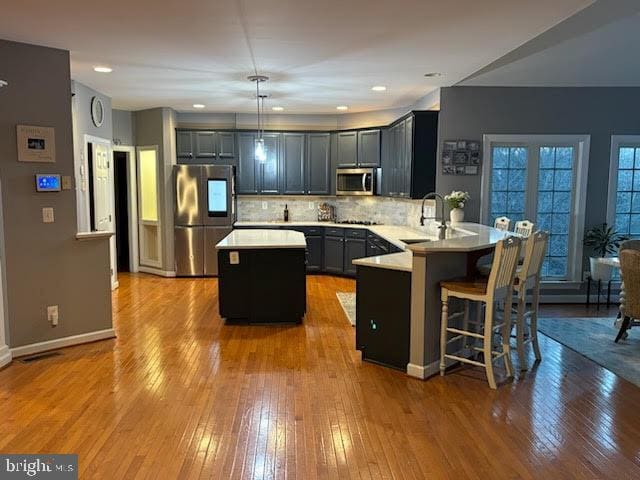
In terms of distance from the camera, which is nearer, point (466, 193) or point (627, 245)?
point (627, 245)

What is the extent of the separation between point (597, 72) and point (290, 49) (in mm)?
3465

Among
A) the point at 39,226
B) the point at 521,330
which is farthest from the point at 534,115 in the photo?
the point at 39,226

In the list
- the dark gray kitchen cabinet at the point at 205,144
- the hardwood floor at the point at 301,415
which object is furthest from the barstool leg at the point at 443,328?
the dark gray kitchen cabinet at the point at 205,144

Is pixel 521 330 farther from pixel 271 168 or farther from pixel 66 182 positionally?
pixel 271 168

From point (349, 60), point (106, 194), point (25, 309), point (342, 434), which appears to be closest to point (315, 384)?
point (342, 434)

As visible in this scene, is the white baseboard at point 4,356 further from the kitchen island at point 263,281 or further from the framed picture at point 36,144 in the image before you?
the kitchen island at point 263,281

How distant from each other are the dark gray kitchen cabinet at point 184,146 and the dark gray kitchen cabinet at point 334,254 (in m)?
2.59

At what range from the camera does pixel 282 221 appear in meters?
8.28

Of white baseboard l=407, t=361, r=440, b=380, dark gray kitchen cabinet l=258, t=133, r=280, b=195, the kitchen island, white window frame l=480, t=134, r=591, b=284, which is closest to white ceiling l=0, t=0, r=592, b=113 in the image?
white window frame l=480, t=134, r=591, b=284

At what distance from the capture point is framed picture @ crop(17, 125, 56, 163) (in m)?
4.03

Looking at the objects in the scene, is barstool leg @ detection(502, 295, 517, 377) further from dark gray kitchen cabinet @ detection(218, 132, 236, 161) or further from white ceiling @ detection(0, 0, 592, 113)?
dark gray kitchen cabinet @ detection(218, 132, 236, 161)

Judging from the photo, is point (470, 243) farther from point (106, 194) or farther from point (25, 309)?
point (106, 194)

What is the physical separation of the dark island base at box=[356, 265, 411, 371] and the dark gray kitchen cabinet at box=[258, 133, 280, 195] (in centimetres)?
435

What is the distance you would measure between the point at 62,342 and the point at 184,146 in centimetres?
423
